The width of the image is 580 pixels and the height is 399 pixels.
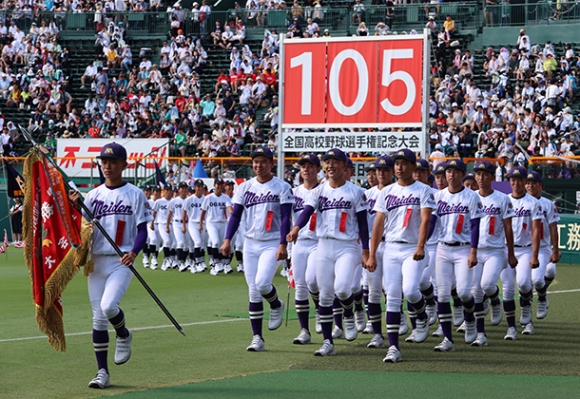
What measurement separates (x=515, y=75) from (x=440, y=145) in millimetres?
5694

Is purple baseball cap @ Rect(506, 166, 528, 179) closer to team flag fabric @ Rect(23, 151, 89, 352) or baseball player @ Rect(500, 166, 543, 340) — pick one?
baseball player @ Rect(500, 166, 543, 340)

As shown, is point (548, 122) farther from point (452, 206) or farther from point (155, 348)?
point (155, 348)

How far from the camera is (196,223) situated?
2367 cm

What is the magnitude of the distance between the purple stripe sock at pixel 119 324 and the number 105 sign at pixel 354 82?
1148cm

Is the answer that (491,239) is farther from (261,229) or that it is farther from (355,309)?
(261,229)

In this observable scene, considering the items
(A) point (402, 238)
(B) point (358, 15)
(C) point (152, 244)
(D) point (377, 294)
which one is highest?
(B) point (358, 15)

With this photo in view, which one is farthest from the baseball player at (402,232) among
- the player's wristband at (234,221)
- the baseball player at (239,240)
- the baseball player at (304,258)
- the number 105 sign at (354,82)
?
the baseball player at (239,240)

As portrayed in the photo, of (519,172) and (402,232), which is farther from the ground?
(519,172)

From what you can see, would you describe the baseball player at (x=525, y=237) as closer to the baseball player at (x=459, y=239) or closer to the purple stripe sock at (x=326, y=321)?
the baseball player at (x=459, y=239)

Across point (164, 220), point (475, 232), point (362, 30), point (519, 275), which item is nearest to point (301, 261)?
point (475, 232)

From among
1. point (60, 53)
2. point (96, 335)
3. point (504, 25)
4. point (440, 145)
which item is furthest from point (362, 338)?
point (60, 53)

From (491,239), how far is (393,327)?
8.33ft

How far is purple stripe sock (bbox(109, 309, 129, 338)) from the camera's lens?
8985 millimetres

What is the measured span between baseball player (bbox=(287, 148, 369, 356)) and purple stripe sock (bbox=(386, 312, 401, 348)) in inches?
28.7
